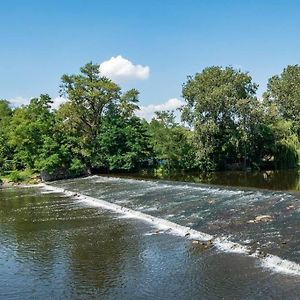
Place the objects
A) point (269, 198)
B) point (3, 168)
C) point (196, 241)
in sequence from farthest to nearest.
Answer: point (3, 168), point (269, 198), point (196, 241)

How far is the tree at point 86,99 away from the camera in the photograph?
155 ft

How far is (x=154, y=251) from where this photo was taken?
12.1 metres

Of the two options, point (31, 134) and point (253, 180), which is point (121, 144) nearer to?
point (31, 134)

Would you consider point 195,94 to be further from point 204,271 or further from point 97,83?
point 204,271

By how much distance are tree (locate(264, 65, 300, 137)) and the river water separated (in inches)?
1396

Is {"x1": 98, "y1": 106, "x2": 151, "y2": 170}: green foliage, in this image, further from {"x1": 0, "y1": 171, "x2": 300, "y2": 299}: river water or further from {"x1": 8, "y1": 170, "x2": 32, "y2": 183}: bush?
{"x1": 0, "y1": 171, "x2": 300, "y2": 299}: river water

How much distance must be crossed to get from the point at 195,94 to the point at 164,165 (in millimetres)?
8825

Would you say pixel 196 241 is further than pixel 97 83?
No

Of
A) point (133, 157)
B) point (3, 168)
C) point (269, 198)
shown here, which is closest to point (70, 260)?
point (269, 198)

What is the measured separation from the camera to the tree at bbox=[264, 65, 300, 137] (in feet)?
175

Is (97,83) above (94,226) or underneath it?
above

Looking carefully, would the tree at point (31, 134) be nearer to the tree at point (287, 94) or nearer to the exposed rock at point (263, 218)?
the tree at point (287, 94)

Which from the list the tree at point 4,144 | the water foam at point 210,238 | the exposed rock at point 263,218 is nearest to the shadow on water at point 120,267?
the water foam at point 210,238

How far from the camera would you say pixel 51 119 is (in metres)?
47.5
